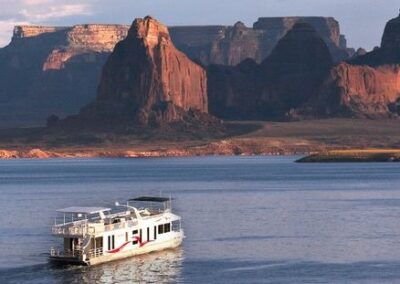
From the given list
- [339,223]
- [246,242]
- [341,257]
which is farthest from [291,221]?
[341,257]

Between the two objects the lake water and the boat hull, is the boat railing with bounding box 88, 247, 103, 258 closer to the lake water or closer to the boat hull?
the boat hull

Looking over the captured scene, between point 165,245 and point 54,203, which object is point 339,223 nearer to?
point 165,245

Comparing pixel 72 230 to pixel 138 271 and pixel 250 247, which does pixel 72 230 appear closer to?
pixel 138 271

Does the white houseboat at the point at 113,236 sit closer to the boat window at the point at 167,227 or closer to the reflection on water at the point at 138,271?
the boat window at the point at 167,227

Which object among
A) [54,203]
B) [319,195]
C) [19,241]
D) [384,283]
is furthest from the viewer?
[319,195]

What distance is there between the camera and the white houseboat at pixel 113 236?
10850 cm

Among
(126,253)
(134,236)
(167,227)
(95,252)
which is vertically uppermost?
(167,227)

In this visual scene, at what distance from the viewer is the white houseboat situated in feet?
356

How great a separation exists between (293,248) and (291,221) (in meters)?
25.8

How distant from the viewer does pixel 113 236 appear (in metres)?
111

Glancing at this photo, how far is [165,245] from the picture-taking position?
119 metres

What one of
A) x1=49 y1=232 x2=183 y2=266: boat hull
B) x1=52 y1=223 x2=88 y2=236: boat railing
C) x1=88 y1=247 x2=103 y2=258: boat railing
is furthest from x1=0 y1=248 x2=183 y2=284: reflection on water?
x1=52 y1=223 x2=88 y2=236: boat railing

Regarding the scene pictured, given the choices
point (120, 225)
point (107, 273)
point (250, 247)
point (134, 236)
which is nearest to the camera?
point (107, 273)

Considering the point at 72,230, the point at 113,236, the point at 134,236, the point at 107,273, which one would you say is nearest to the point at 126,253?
the point at 134,236
